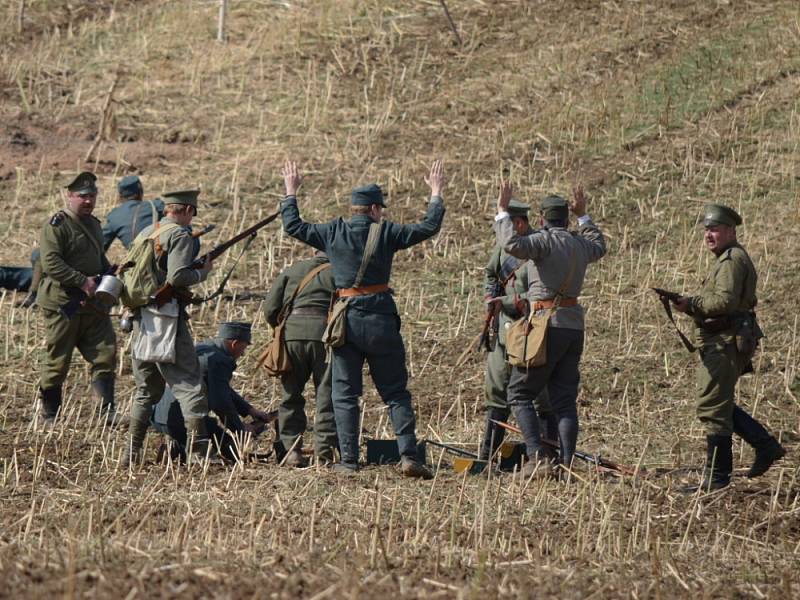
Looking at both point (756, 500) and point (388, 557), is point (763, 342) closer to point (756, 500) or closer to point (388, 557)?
point (756, 500)

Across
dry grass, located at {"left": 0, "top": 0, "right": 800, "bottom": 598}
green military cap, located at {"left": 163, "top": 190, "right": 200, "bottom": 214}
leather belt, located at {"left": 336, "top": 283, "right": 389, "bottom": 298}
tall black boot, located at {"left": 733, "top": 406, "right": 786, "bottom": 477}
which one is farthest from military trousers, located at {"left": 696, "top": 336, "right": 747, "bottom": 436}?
green military cap, located at {"left": 163, "top": 190, "right": 200, "bottom": 214}

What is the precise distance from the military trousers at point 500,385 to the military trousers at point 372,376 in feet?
3.06

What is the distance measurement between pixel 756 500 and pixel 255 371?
4.95 metres

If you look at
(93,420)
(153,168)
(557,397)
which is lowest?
(93,420)

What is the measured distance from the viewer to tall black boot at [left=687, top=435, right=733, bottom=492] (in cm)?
929

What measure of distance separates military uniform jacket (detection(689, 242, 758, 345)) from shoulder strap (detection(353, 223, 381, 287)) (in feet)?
6.64

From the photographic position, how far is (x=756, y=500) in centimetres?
905

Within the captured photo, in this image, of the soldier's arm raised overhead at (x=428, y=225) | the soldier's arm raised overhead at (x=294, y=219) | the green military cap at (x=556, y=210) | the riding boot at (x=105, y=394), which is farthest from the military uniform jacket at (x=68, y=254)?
the green military cap at (x=556, y=210)

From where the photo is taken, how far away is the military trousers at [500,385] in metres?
10.2

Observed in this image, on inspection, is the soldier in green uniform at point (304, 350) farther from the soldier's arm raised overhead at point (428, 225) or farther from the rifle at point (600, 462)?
the rifle at point (600, 462)

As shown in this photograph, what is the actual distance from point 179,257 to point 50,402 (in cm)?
232

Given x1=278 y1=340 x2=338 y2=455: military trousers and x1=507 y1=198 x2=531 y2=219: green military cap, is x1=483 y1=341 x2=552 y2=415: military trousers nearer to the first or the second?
x1=507 y1=198 x2=531 y2=219: green military cap

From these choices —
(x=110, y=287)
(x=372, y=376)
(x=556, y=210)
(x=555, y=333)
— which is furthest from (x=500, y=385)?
(x=110, y=287)

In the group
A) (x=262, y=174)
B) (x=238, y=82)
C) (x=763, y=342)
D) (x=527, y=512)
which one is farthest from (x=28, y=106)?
(x=527, y=512)
